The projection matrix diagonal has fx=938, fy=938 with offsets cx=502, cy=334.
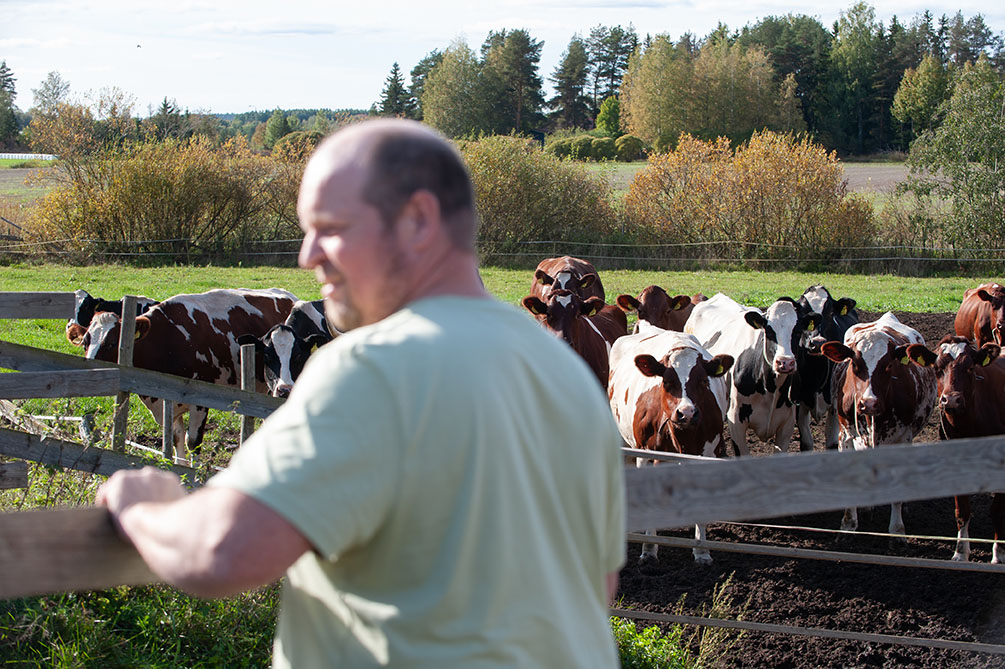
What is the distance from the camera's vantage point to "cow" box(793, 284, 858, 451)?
9352 mm

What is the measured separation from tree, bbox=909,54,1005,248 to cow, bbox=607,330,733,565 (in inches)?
1007

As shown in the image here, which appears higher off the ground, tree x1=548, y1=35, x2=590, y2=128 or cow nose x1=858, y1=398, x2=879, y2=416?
tree x1=548, y1=35, x2=590, y2=128

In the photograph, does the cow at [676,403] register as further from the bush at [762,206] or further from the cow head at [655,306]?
the bush at [762,206]

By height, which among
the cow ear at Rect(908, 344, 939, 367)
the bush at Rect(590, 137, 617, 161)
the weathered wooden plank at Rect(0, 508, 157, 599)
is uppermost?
the bush at Rect(590, 137, 617, 161)

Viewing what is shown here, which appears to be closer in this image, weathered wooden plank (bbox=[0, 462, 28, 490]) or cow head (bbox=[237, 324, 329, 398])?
weathered wooden plank (bbox=[0, 462, 28, 490])

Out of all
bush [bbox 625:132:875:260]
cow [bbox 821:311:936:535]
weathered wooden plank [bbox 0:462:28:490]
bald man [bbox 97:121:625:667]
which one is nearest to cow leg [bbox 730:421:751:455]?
cow [bbox 821:311:936:535]

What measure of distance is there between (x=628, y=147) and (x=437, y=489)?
68647 millimetres

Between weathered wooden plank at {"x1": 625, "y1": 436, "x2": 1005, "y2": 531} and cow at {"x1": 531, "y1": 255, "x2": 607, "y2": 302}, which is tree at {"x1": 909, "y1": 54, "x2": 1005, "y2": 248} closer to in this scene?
cow at {"x1": 531, "y1": 255, "x2": 607, "y2": 302}

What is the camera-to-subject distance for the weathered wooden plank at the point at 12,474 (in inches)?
201

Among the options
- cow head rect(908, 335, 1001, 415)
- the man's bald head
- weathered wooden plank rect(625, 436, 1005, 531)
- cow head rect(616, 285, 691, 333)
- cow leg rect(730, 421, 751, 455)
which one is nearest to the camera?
the man's bald head

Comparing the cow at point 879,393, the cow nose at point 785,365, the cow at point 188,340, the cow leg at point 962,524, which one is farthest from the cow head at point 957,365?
the cow at point 188,340

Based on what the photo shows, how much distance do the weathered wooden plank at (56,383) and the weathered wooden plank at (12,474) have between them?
0.37 metres

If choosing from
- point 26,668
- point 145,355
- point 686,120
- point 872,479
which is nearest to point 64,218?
point 145,355

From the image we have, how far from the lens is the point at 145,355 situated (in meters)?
9.20
